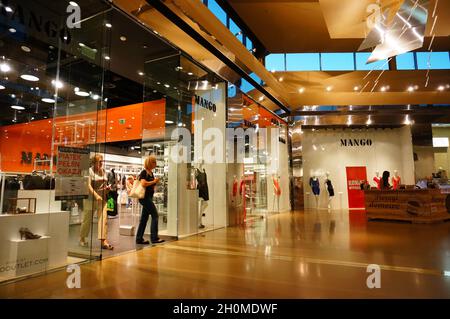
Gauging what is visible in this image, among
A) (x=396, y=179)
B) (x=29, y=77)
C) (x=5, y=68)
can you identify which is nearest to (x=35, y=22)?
A: (x=5, y=68)

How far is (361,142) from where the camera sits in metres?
13.8

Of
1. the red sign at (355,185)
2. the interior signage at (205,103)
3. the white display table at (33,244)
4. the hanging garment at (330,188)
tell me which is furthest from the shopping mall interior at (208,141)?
the red sign at (355,185)

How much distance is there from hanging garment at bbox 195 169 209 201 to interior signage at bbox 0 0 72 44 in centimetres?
343

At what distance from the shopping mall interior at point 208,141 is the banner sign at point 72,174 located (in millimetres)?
17

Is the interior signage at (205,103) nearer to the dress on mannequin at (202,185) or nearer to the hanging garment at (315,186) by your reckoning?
the dress on mannequin at (202,185)

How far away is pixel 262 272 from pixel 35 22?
16.4ft

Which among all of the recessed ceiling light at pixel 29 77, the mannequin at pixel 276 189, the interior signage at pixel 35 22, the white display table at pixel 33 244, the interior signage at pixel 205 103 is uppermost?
the interior signage at pixel 35 22

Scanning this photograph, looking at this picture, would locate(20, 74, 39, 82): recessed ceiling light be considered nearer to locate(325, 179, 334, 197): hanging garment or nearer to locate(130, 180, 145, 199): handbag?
locate(130, 180, 145, 199): handbag

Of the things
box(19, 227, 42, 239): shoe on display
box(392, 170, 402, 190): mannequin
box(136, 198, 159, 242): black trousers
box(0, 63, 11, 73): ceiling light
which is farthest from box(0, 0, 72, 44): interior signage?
box(392, 170, 402, 190): mannequin

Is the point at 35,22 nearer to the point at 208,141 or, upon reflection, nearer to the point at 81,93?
the point at 81,93

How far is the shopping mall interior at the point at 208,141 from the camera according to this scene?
119 inches

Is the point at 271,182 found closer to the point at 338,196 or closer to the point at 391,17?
the point at 338,196

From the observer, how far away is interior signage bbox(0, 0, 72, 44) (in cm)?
430
